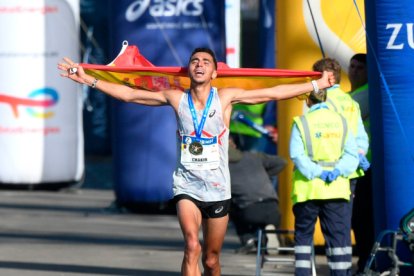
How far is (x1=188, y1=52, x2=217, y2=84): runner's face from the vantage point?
31.8 ft

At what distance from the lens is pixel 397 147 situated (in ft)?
36.1

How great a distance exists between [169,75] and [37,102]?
1105 centimetres

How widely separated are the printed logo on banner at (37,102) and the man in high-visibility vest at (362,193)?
998 centimetres

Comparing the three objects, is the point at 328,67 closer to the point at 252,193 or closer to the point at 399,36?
the point at 399,36

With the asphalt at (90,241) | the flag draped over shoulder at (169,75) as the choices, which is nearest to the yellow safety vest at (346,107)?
the flag draped over shoulder at (169,75)

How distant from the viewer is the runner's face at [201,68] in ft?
31.8

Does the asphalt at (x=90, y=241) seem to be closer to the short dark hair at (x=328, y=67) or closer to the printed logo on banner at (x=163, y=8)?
the short dark hair at (x=328, y=67)

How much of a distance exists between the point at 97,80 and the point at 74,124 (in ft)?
38.5

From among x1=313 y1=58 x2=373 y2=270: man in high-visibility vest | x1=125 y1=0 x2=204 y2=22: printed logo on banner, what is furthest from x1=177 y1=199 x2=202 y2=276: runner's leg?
x1=125 y1=0 x2=204 y2=22: printed logo on banner

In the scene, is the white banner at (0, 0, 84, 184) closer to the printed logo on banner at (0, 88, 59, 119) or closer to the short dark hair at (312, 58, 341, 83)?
the printed logo on banner at (0, 88, 59, 119)

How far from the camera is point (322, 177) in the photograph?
1049cm

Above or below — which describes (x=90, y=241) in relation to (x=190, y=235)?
below

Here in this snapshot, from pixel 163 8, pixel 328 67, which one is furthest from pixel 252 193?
pixel 163 8

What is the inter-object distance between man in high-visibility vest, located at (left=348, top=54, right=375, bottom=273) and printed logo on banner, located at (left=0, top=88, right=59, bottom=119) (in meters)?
9.98
